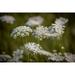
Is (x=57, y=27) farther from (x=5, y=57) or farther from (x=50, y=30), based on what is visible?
(x=5, y=57)

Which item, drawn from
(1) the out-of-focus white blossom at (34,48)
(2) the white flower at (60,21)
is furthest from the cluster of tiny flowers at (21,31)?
(2) the white flower at (60,21)

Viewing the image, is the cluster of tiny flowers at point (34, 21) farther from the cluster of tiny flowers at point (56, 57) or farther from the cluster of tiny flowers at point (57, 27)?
the cluster of tiny flowers at point (56, 57)

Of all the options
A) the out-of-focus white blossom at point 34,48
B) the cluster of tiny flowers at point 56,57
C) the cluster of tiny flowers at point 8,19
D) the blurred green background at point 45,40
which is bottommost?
the cluster of tiny flowers at point 56,57

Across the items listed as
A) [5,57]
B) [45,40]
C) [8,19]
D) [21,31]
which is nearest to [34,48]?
[45,40]

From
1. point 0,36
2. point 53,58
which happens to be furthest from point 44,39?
point 0,36
